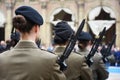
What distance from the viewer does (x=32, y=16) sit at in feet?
12.0

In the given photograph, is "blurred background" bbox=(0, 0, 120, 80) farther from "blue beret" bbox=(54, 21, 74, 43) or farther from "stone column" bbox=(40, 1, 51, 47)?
"blue beret" bbox=(54, 21, 74, 43)

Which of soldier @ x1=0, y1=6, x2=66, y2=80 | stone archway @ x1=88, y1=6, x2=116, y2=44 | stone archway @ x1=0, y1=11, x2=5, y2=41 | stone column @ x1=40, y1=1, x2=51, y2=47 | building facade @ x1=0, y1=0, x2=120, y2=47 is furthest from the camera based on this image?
stone archway @ x1=0, y1=11, x2=5, y2=41

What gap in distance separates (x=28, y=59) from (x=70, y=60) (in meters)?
1.76

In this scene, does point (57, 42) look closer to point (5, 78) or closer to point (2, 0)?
point (5, 78)

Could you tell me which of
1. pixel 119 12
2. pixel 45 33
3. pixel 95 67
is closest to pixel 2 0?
pixel 45 33

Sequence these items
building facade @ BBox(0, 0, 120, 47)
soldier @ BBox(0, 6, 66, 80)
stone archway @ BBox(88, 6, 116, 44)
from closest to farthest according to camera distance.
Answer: soldier @ BBox(0, 6, 66, 80), stone archway @ BBox(88, 6, 116, 44), building facade @ BBox(0, 0, 120, 47)

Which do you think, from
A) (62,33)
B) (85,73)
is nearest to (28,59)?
(62,33)

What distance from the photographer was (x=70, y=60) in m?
5.32

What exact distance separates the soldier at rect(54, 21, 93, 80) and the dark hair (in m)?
1.65

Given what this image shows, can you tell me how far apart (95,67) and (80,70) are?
2.78 m

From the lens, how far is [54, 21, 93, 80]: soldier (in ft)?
17.4

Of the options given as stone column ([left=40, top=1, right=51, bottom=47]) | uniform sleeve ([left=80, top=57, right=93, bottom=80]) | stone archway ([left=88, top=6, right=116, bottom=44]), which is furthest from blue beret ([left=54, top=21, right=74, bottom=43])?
stone column ([left=40, top=1, right=51, bottom=47])

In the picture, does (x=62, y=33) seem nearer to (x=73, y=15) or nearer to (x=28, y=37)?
(x=28, y=37)

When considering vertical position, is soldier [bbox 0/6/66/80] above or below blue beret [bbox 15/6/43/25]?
below
